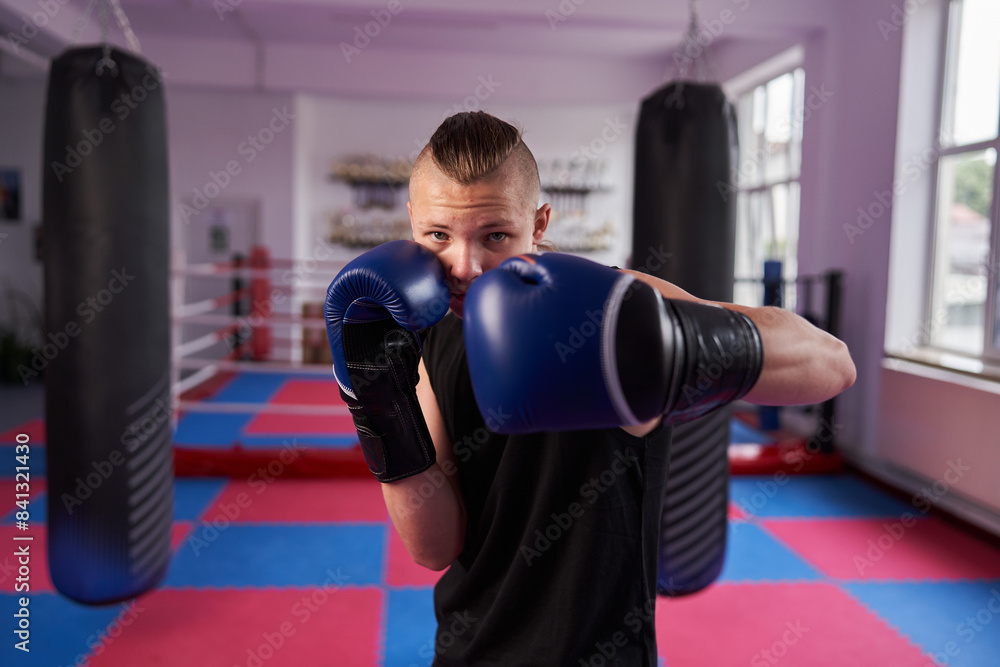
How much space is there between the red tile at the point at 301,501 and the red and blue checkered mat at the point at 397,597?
2cm

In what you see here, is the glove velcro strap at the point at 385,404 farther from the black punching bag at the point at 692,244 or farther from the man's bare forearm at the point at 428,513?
the black punching bag at the point at 692,244

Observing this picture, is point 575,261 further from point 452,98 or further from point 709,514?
point 452,98

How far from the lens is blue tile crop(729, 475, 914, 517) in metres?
3.80

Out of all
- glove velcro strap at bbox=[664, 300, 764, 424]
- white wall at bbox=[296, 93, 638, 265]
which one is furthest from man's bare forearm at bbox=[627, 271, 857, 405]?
white wall at bbox=[296, 93, 638, 265]

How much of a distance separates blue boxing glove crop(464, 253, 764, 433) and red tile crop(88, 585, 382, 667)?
1.92 m

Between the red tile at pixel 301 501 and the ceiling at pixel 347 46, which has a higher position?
the ceiling at pixel 347 46

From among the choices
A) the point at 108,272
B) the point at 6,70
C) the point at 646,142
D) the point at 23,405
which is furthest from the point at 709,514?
the point at 6,70

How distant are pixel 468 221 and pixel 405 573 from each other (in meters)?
2.38

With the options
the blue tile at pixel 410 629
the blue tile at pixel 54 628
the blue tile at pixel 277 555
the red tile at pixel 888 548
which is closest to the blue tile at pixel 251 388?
the blue tile at pixel 277 555

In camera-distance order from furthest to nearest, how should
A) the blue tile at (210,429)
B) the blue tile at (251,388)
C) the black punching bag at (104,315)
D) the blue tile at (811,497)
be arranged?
the blue tile at (251,388) → the blue tile at (210,429) → the blue tile at (811,497) → the black punching bag at (104,315)

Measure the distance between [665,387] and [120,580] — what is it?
7.26 feet

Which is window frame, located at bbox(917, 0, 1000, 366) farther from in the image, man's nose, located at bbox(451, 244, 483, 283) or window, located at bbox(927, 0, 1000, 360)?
man's nose, located at bbox(451, 244, 483, 283)

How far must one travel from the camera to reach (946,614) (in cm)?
269

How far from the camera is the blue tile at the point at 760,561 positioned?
3.01 m
